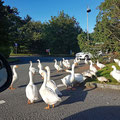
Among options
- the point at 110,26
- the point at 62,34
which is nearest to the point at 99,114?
the point at 110,26

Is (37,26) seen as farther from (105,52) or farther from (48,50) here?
(105,52)

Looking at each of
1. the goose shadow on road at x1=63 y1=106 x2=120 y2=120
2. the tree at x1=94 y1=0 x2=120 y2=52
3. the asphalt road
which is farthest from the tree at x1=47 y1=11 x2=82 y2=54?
the goose shadow on road at x1=63 y1=106 x2=120 y2=120

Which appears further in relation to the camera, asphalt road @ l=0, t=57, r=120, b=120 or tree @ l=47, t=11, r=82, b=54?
tree @ l=47, t=11, r=82, b=54

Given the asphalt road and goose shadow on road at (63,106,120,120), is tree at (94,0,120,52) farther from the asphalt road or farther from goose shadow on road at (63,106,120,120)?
goose shadow on road at (63,106,120,120)

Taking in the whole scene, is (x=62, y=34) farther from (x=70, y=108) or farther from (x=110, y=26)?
(x=70, y=108)

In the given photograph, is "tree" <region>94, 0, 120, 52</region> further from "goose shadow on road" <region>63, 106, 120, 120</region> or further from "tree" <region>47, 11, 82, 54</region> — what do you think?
"tree" <region>47, 11, 82, 54</region>

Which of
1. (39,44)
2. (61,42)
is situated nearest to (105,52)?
(61,42)

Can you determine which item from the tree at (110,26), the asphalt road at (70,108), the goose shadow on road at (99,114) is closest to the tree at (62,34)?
the tree at (110,26)

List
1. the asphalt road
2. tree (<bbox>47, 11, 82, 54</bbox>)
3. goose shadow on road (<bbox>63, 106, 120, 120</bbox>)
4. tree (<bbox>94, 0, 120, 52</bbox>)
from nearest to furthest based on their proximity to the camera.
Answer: goose shadow on road (<bbox>63, 106, 120, 120</bbox>)
the asphalt road
tree (<bbox>94, 0, 120, 52</bbox>)
tree (<bbox>47, 11, 82, 54</bbox>)

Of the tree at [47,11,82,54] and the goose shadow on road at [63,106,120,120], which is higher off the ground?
the tree at [47,11,82,54]

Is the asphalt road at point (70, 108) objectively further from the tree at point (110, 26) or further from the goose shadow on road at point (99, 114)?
the tree at point (110, 26)

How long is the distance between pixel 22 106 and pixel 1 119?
3.21 feet

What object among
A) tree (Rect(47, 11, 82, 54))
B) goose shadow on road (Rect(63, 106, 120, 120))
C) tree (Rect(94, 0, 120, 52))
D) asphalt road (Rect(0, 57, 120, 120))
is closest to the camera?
goose shadow on road (Rect(63, 106, 120, 120))

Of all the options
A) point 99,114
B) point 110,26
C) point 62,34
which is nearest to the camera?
point 99,114
